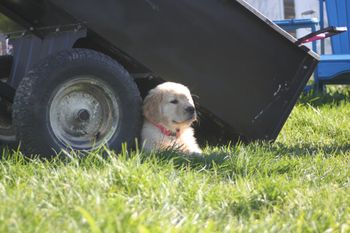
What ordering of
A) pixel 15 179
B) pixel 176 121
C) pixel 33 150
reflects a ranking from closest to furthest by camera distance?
pixel 15 179 → pixel 33 150 → pixel 176 121

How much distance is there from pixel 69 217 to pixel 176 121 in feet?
Answer: 7.90

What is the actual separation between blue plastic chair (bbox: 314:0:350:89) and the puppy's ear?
359cm

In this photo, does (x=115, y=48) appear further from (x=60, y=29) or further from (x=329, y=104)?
(x=329, y=104)

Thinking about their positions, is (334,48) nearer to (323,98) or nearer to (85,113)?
(323,98)

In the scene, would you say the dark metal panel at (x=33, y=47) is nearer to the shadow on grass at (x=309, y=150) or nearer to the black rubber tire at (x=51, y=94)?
the black rubber tire at (x=51, y=94)

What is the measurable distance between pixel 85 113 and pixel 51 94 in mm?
338

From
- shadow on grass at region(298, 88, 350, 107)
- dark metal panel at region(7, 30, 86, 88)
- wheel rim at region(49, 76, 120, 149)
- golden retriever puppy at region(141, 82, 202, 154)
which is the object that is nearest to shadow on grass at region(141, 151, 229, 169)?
golden retriever puppy at region(141, 82, 202, 154)

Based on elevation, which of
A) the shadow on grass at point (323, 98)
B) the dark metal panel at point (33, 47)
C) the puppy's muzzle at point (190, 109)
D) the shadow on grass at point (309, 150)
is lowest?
the shadow on grass at point (323, 98)

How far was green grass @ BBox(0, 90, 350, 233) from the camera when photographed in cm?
224

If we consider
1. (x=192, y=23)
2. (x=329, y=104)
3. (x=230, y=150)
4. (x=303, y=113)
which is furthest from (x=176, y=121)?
(x=329, y=104)

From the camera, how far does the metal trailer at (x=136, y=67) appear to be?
373cm

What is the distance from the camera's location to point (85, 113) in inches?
155

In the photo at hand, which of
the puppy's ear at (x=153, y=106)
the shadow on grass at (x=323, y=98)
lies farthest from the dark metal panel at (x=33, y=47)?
the shadow on grass at (x=323, y=98)

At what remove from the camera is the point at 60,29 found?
13.7 ft
